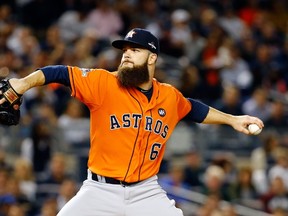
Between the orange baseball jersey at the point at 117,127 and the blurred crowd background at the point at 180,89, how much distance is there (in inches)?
153

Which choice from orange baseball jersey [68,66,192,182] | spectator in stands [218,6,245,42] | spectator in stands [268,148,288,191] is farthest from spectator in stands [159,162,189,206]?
spectator in stands [218,6,245,42]

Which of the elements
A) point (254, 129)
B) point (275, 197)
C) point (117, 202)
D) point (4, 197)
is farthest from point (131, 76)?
point (275, 197)

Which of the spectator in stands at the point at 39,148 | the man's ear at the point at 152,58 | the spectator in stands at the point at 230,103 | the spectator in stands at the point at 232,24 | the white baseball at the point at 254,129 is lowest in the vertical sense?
the spectator in stands at the point at 39,148

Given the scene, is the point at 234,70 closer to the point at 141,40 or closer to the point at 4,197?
the point at 4,197

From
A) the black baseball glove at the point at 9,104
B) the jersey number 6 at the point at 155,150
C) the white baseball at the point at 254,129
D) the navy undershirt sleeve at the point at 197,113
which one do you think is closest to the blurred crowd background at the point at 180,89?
the navy undershirt sleeve at the point at 197,113

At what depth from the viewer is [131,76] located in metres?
6.80

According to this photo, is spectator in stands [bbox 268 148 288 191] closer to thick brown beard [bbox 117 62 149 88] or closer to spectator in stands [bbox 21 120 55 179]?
spectator in stands [bbox 21 120 55 179]

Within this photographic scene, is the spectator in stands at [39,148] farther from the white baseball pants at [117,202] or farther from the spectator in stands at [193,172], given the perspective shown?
the white baseball pants at [117,202]

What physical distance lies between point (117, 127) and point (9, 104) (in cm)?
88

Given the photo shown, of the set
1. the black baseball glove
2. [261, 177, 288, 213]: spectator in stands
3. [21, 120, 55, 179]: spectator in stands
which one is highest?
the black baseball glove

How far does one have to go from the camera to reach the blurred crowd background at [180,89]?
11.9m

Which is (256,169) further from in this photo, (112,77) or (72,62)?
(112,77)

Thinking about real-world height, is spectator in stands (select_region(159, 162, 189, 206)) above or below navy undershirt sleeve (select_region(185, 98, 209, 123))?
below

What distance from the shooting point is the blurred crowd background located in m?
11.9
